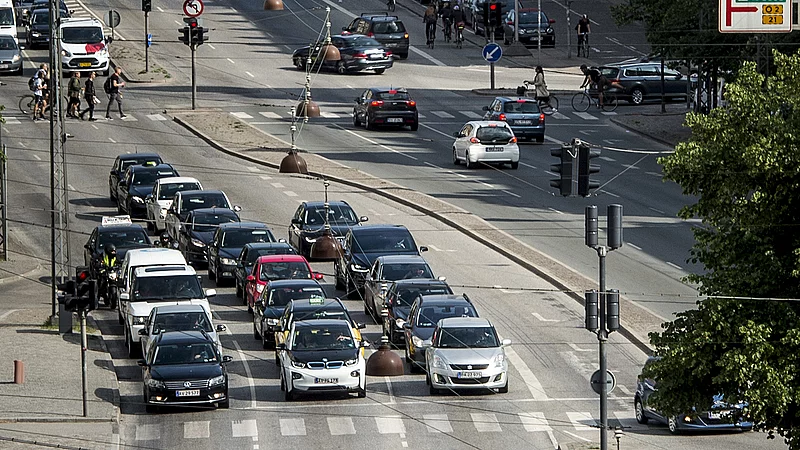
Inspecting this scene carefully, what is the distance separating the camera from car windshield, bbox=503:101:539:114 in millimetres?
60938

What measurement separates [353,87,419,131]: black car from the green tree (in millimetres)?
36701

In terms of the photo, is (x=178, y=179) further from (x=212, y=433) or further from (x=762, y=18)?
(x=762, y=18)

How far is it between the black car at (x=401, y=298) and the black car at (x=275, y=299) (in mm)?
1643

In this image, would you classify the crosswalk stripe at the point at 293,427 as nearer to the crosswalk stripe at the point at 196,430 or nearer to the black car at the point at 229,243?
the crosswalk stripe at the point at 196,430

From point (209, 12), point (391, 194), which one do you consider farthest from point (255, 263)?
point (209, 12)

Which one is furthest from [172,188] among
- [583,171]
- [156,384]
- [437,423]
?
[583,171]

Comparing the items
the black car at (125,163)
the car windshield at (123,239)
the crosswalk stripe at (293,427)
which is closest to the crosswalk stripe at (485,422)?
the crosswalk stripe at (293,427)

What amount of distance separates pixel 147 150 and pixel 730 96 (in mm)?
36461

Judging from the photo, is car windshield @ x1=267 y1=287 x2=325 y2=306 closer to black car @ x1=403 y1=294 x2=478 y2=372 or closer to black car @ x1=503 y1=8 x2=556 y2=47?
black car @ x1=403 y1=294 x2=478 y2=372

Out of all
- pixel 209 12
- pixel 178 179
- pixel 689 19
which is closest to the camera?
pixel 178 179

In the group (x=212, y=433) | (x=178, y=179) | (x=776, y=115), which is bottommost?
(x=212, y=433)

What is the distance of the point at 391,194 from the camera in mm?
52938

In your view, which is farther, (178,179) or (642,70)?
(642,70)

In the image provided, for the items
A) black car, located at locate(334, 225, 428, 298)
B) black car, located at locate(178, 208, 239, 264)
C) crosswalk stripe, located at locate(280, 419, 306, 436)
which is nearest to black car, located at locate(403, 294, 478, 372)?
crosswalk stripe, located at locate(280, 419, 306, 436)
